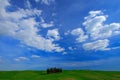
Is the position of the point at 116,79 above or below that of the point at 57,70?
below

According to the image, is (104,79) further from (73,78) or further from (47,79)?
(47,79)

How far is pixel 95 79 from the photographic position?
59500mm

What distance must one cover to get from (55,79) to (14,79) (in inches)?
458

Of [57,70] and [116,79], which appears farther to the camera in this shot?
[57,70]

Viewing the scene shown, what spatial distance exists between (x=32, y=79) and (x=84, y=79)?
1421 centimetres

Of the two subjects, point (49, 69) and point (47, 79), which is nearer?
point (47, 79)

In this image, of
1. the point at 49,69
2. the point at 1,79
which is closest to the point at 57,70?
the point at 49,69

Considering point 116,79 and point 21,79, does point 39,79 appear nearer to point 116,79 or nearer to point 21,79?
point 21,79

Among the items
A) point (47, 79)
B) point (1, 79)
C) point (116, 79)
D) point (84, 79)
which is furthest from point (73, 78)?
point (1, 79)

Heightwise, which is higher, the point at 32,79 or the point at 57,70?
the point at 57,70

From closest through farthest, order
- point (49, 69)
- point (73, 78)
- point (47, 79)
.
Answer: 1. point (47, 79)
2. point (73, 78)
3. point (49, 69)

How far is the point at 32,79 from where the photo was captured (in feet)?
190

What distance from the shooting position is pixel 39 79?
2263 inches

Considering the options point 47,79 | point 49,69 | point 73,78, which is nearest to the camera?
point 47,79
